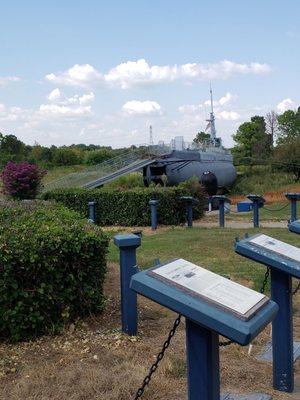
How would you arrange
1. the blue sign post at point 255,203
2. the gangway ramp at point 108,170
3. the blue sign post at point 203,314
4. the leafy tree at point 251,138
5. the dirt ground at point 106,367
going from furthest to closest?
the leafy tree at point 251,138
the gangway ramp at point 108,170
the blue sign post at point 255,203
the dirt ground at point 106,367
the blue sign post at point 203,314

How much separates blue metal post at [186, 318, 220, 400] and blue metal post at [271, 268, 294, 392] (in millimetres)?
1360

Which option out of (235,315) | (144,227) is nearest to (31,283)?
(235,315)

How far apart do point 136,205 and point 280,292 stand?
13849 mm

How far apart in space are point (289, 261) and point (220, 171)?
3305cm

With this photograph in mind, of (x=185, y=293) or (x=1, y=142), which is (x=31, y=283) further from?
(x=1, y=142)

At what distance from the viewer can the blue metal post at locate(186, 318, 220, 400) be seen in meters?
2.52

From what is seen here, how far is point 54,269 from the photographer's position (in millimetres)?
4703

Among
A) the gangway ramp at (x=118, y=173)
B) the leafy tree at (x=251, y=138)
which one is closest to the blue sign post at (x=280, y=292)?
the gangway ramp at (x=118, y=173)

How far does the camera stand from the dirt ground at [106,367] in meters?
3.77

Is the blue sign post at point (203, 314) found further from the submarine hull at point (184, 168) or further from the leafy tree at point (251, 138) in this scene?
the leafy tree at point (251, 138)

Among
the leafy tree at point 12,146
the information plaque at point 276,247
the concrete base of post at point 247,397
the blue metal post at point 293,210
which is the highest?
the leafy tree at point 12,146

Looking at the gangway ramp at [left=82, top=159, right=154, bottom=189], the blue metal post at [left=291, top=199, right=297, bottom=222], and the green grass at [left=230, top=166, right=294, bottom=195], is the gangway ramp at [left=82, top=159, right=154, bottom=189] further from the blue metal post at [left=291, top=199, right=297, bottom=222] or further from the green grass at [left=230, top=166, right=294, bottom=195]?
the blue metal post at [left=291, top=199, right=297, bottom=222]

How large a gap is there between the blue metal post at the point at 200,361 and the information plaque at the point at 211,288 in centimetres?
15

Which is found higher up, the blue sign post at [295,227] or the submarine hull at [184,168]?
the blue sign post at [295,227]
